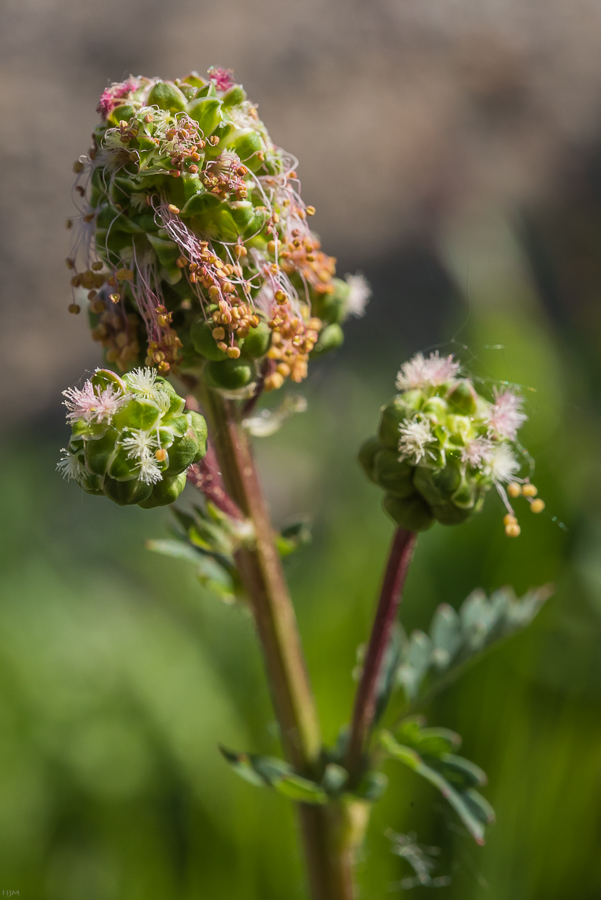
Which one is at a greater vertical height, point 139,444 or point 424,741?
point 139,444

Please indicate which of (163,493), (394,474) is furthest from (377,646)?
(163,493)

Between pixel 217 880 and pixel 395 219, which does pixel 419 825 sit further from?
pixel 395 219

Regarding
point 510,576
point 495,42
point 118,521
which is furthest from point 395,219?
point 510,576

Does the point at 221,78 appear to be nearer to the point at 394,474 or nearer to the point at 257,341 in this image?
the point at 257,341

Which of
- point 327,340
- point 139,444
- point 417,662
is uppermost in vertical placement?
point 327,340

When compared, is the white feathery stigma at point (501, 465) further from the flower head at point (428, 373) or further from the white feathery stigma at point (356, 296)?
the white feathery stigma at point (356, 296)
